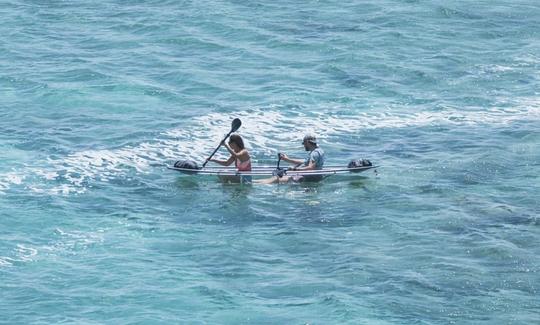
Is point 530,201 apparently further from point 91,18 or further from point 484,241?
point 91,18

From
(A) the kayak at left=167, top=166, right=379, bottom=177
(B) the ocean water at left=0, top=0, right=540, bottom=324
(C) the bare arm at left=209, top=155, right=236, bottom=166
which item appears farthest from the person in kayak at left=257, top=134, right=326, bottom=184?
(C) the bare arm at left=209, top=155, right=236, bottom=166

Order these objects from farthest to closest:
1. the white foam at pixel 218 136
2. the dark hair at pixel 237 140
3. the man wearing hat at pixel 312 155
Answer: the white foam at pixel 218 136 → the man wearing hat at pixel 312 155 → the dark hair at pixel 237 140

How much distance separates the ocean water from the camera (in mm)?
24000

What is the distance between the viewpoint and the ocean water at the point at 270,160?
24.0 meters

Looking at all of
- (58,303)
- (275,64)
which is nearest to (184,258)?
(58,303)

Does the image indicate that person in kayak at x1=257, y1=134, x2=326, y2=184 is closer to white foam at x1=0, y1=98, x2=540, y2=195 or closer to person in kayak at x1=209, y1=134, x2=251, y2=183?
person in kayak at x1=209, y1=134, x2=251, y2=183

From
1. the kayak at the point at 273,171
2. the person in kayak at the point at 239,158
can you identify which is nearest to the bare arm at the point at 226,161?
the kayak at the point at 273,171

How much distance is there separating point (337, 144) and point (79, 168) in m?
7.61

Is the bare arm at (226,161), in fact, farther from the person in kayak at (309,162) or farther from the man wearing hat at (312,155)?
the man wearing hat at (312,155)

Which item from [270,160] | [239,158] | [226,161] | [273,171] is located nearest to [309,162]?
[273,171]

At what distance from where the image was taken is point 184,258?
2572cm

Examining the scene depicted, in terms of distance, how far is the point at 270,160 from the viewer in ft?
106

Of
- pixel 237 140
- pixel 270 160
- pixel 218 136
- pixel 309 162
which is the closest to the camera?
pixel 237 140

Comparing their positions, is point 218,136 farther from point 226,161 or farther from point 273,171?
point 273,171
